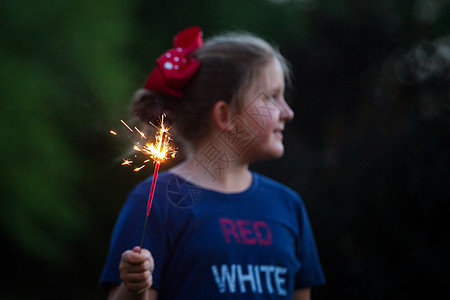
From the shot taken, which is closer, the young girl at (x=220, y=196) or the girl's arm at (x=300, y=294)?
the young girl at (x=220, y=196)


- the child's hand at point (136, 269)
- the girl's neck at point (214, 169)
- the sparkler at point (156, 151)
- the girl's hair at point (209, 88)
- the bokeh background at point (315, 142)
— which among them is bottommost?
the child's hand at point (136, 269)

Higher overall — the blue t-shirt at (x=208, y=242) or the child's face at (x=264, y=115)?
the child's face at (x=264, y=115)

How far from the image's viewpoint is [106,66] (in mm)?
4535

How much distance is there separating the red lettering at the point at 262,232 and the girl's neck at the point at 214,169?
0.13 metres

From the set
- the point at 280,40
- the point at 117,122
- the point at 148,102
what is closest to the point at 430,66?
the point at 280,40

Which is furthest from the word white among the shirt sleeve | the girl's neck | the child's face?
the child's face

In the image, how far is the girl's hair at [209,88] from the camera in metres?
1.85

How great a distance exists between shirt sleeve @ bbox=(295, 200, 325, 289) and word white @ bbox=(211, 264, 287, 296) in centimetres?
16

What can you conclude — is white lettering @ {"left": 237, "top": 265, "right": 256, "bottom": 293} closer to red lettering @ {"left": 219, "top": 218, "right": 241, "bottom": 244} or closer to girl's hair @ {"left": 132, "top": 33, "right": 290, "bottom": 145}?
red lettering @ {"left": 219, "top": 218, "right": 241, "bottom": 244}

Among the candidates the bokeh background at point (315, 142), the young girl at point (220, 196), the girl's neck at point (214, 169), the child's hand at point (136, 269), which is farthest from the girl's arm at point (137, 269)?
the bokeh background at point (315, 142)

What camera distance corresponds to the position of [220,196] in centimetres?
180

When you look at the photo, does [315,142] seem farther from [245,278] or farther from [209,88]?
[245,278]

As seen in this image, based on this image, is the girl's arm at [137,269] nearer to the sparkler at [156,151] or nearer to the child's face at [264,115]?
the sparkler at [156,151]

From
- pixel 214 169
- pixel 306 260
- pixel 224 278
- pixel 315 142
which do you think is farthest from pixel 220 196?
pixel 315 142
